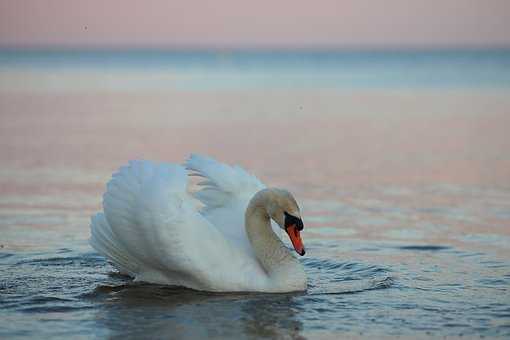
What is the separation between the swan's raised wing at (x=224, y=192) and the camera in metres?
9.71

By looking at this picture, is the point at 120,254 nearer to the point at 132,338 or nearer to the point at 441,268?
the point at 132,338

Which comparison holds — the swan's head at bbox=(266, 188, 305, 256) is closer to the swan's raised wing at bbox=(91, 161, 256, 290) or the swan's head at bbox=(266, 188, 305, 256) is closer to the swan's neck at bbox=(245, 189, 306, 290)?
the swan's neck at bbox=(245, 189, 306, 290)

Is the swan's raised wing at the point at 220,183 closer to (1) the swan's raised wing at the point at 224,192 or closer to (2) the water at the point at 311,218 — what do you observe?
(1) the swan's raised wing at the point at 224,192

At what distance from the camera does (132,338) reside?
7.55 metres

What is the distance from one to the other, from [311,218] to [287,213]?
323cm

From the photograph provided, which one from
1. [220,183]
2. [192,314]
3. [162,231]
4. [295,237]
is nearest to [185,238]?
[162,231]

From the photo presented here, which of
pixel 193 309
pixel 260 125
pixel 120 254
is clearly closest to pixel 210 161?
pixel 120 254

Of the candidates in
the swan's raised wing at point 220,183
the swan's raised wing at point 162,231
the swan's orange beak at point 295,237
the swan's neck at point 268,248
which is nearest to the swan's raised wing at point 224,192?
the swan's raised wing at point 220,183

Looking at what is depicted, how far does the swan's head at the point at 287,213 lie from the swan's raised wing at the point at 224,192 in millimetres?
765

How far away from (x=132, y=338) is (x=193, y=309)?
96 cm

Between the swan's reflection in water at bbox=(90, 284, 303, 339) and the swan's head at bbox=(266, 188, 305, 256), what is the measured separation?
0.53 meters

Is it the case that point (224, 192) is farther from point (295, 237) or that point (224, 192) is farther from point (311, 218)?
point (311, 218)

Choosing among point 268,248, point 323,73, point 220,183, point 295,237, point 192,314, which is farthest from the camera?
point 323,73

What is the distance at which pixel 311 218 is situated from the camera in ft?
39.5
